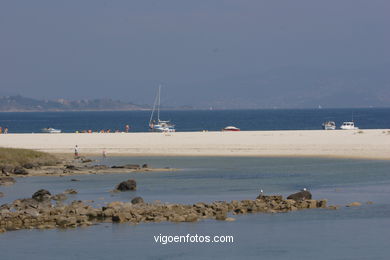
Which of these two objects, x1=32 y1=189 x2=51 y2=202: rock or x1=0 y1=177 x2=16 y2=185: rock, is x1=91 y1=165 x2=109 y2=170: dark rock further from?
x1=32 y1=189 x2=51 y2=202: rock

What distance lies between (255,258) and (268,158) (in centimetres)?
3157

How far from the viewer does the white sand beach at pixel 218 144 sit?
57531 millimetres

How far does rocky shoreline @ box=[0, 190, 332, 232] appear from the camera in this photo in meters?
27.2

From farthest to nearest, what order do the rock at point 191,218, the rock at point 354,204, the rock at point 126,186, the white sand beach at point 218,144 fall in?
1. the white sand beach at point 218,144
2. the rock at point 126,186
3. the rock at point 354,204
4. the rock at point 191,218

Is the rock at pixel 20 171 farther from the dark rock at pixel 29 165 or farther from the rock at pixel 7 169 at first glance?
the dark rock at pixel 29 165

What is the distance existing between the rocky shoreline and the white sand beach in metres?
23.8

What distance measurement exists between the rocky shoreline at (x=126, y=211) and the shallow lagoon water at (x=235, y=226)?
0.66 meters

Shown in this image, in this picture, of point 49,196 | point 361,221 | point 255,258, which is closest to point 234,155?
point 49,196

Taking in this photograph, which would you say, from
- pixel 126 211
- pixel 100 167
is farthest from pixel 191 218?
pixel 100 167

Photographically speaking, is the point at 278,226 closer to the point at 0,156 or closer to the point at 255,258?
the point at 255,258

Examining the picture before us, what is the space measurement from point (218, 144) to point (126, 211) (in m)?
36.1

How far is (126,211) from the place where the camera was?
2814 centimetres

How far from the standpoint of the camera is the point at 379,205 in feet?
101

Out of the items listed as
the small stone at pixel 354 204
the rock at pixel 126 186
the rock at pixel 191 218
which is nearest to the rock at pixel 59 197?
the rock at pixel 126 186
